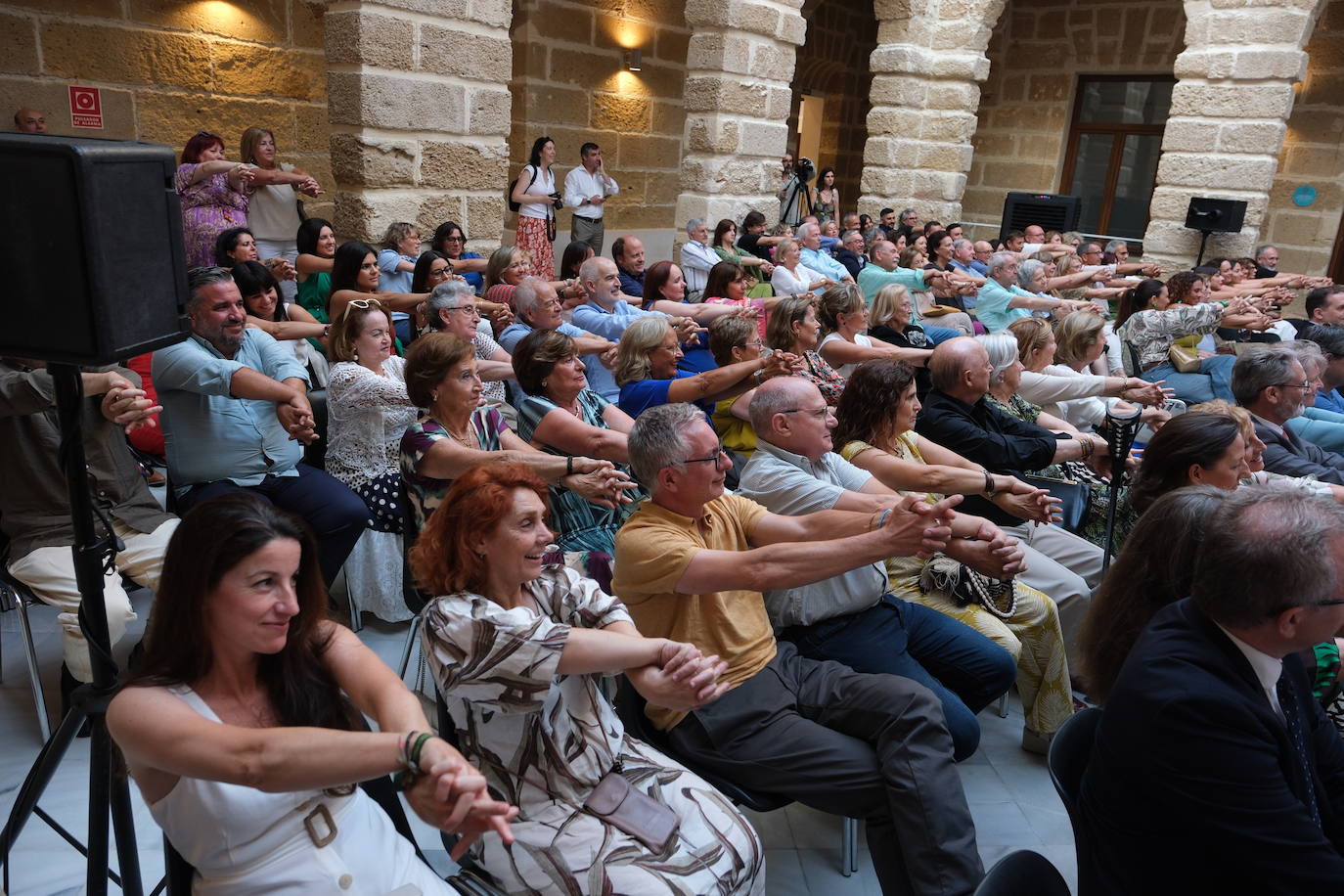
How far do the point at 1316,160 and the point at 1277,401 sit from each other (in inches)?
368

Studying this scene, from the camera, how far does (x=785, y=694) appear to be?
85.6 inches

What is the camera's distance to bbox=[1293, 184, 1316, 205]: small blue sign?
10.9 m

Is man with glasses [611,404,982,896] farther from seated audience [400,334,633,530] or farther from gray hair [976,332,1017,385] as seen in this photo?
gray hair [976,332,1017,385]

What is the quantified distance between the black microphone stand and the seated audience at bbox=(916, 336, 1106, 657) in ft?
8.65

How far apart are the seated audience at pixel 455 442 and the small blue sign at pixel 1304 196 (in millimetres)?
11315

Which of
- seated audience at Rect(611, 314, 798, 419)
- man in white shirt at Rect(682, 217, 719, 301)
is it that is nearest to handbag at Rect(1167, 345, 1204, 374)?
seated audience at Rect(611, 314, 798, 419)

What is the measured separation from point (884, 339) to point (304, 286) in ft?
9.91

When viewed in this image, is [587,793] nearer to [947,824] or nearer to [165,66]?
[947,824]

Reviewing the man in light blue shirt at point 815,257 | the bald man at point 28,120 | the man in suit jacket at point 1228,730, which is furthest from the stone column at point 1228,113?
the bald man at point 28,120

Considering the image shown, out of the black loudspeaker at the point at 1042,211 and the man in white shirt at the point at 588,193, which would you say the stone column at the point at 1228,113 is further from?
the man in white shirt at the point at 588,193

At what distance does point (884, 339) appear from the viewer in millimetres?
5125

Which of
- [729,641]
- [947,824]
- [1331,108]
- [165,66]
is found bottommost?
[947,824]

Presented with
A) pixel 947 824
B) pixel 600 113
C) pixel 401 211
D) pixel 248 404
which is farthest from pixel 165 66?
pixel 947 824

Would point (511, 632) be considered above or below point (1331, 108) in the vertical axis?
below
